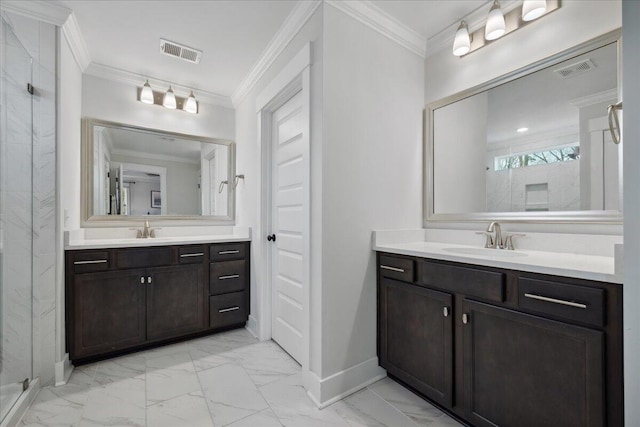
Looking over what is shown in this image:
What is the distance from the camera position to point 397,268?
182cm

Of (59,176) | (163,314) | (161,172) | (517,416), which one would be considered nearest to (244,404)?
(163,314)

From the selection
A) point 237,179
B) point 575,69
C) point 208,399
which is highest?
point 575,69

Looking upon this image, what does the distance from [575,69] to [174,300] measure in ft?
10.5

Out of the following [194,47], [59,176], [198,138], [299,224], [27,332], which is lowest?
[27,332]

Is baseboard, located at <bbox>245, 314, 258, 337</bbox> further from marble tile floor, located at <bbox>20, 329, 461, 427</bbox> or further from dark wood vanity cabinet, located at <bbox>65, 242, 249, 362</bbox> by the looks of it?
marble tile floor, located at <bbox>20, 329, 461, 427</bbox>

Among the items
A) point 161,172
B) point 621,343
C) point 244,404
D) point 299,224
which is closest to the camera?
point 621,343

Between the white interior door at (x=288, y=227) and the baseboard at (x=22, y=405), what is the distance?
156cm

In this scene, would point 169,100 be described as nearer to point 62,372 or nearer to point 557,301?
point 62,372

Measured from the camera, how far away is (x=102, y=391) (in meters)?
1.82

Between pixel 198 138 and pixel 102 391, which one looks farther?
pixel 198 138

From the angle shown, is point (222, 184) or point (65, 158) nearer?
point (65, 158)

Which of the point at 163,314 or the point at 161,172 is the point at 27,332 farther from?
the point at 161,172

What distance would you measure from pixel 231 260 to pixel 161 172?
1206 millimetres

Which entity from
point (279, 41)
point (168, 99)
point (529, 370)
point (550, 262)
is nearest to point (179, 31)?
point (279, 41)
